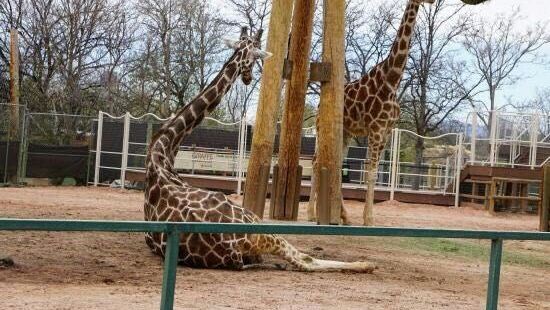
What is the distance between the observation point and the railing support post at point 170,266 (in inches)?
136

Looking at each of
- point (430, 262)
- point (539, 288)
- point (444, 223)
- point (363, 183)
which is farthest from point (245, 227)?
point (363, 183)

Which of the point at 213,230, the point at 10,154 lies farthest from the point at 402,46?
the point at 10,154

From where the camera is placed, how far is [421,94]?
104 feet

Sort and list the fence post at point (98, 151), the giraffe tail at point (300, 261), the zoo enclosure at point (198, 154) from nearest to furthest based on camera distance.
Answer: the giraffe tail at point (300, 261), the zoo enclosure at point (198, 154), the fence post at point (98, 151)

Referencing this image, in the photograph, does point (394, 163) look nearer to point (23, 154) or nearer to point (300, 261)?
point (23, 154)

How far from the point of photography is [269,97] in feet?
28.5

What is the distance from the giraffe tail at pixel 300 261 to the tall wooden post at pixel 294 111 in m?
2.08

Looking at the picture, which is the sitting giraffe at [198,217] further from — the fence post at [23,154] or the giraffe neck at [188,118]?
the fence post at [23,154]

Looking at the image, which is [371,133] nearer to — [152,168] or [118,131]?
[152,168]

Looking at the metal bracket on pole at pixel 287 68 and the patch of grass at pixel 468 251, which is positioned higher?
the metal bracket on pole at pixel 287 68

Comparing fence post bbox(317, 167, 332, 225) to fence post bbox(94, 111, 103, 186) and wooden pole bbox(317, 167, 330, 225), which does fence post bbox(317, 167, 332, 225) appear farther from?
fence post bbox(94, 111, 103, 186)

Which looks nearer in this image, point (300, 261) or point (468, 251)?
point (300, 261)

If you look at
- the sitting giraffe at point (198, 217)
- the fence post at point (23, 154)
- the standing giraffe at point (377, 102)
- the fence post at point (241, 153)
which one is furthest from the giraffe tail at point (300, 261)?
the fence post at point (23, 154)

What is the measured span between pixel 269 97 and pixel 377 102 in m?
2.99
